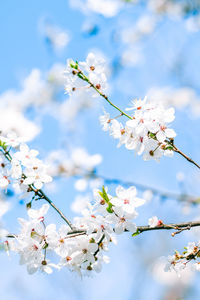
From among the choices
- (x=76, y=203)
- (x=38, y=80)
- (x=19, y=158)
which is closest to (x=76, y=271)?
(x=19, y=158)

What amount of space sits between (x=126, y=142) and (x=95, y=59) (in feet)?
Result: 1.59

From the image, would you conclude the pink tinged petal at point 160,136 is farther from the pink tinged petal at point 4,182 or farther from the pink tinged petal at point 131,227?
the pink tinged petal at point 4,182

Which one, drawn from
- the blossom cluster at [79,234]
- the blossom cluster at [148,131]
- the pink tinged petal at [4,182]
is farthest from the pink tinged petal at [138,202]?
the pink tinged petal at [4,182]

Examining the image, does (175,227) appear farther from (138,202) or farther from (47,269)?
(47,269)

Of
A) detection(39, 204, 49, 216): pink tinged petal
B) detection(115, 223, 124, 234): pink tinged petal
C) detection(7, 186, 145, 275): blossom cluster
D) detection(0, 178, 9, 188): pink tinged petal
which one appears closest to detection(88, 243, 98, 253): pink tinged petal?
detection(7, 186, 145, 275): blossom cluster

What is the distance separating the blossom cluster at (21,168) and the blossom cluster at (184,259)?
2.57ft

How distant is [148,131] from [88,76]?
45cm

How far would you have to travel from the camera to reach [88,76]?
1862 millimetres

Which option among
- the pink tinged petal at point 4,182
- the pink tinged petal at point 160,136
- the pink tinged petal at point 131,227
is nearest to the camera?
the pink tinged petal at point 131,227

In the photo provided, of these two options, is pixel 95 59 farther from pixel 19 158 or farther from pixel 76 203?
pixel 76 203

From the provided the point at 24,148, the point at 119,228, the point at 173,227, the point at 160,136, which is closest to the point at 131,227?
the point at 119,228

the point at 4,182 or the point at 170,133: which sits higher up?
the point at 170,133

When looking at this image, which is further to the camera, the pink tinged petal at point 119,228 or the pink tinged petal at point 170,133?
the pink tinged petal at point 170,133

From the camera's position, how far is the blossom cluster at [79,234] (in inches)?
61.0
